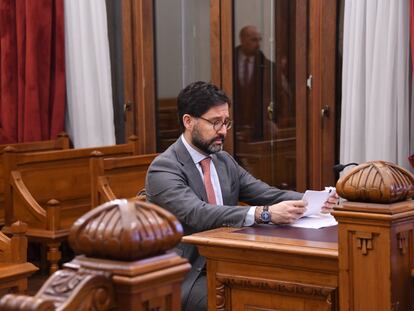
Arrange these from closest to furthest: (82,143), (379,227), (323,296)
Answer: (379,227) → (323,296) → (82,143)

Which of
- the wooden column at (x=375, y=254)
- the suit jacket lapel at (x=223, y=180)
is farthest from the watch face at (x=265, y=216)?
the wooden column at (x=375, y=254)

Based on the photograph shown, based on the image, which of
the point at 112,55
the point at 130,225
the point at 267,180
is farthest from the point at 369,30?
the point at 130,225

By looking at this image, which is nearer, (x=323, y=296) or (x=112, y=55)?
(x=323, y=296)

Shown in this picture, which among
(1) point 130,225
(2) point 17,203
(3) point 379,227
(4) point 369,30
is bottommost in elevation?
(2) point 17,203

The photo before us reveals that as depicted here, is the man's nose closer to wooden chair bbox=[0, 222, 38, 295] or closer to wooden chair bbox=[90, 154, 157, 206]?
wooden chair bbox=[0, 222, 38, 295]

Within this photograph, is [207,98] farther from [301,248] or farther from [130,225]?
[130,225]

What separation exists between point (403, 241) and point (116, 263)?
1.25 metres

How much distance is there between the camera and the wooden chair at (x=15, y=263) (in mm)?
3150

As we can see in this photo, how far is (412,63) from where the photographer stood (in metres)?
4.61

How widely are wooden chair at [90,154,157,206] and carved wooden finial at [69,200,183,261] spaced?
3620 millimetres

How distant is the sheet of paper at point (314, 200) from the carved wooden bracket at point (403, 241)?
874mm

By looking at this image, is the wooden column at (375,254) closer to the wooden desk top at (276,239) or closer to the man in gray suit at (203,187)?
the wooden desk top at (276,239)

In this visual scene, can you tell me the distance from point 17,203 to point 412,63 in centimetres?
245

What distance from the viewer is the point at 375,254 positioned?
2.39m
